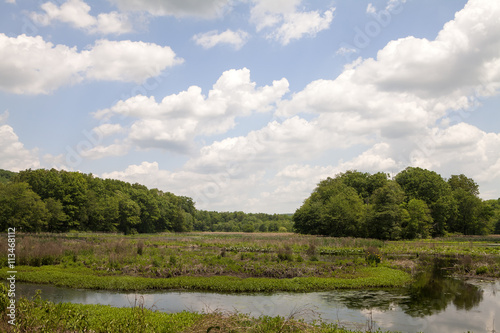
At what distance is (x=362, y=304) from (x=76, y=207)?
2968 inches

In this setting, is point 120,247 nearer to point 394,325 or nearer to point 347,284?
point 347,284

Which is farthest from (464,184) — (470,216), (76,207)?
(76,207)

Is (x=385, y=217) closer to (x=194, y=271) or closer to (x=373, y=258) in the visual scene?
(x=373, y=258)

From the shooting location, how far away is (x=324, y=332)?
38.3 feet

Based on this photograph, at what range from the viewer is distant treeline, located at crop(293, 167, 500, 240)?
6625 cm

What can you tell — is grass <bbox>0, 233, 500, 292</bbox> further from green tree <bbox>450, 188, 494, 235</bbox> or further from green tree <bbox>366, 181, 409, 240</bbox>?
green tree <bbox>450, 188, 494, 235</bbox>

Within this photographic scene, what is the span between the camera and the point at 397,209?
64750mm

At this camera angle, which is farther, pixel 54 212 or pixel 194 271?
pixel 54 212

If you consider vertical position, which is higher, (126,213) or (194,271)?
(126,213)

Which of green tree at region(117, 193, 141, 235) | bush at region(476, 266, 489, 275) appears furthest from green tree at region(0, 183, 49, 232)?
bush at region(476, 266, 489, 275)

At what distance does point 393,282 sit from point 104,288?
65.7 ft

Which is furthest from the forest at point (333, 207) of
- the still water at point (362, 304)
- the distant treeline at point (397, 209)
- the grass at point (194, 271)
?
the still water at point (362, 304)

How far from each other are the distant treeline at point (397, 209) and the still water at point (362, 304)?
42.5m

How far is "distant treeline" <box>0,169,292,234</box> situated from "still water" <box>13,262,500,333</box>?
50626 mm
